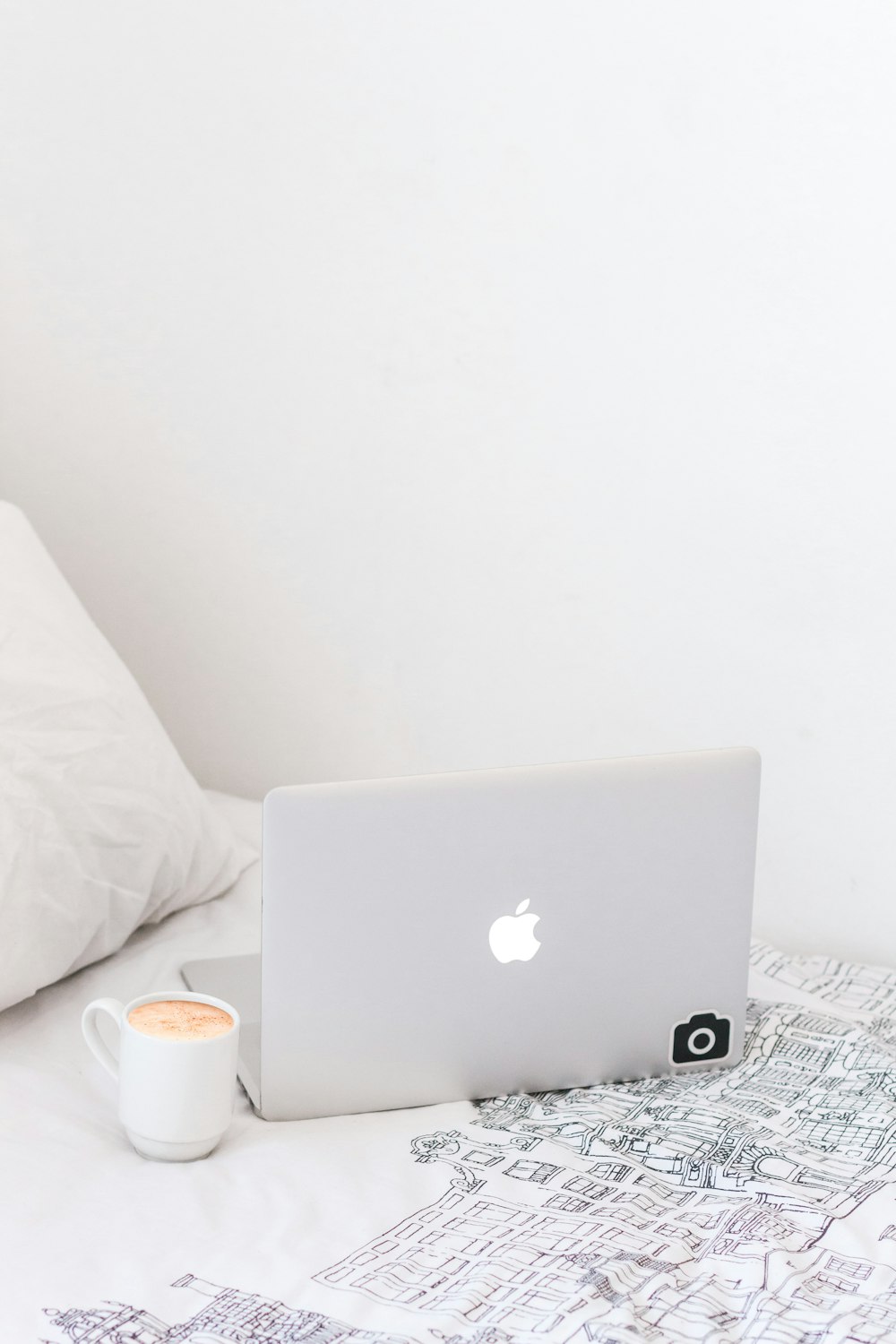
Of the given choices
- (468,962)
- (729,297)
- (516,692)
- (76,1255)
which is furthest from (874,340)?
(76,1255)

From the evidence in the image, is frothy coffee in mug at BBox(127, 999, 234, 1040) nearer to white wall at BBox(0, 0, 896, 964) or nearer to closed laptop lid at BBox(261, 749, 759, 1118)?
closed laptop lid at BBox(261, 749, 759, 1118)

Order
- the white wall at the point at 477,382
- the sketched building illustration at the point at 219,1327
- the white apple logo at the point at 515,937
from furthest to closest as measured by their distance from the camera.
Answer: the white wall at the point at 477,382, the white apple logo at the point at 515,937, the sketched building illustration at the point at 219,1327

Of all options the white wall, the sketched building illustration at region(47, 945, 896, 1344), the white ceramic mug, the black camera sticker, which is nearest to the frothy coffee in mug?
the white ceramic mug

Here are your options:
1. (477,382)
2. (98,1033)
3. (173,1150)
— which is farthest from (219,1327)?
(477,382)

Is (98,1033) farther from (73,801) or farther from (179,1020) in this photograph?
(73,801)

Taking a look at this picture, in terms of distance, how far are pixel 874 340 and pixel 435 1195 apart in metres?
0.91

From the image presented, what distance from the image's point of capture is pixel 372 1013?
100 centimetres

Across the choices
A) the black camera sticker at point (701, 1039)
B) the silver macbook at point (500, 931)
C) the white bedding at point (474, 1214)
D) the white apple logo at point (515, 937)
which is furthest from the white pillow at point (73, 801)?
the black camera sticker at point (701, 1039)

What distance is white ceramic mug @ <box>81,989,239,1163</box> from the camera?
91 centimetres

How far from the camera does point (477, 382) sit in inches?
60.5

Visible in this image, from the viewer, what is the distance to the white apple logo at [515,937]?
40.4 inches

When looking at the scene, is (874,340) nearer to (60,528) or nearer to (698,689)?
(698,689)

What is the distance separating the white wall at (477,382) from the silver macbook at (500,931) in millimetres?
392

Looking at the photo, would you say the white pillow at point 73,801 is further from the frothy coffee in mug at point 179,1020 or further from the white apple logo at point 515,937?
the white apple logo at point 515,937
